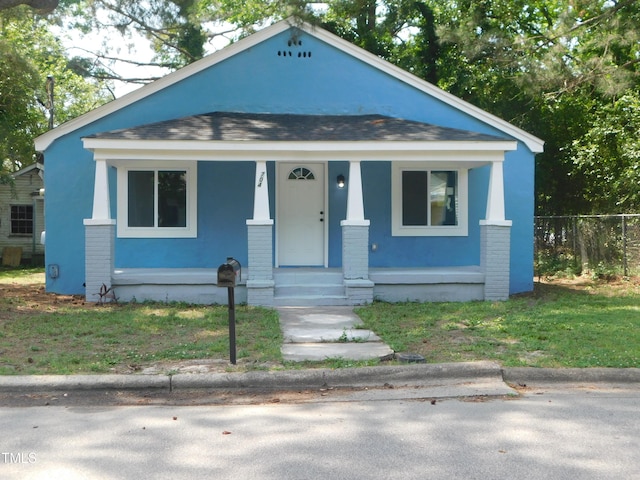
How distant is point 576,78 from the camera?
1794 cm

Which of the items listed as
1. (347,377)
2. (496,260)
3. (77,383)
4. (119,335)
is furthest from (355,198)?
(77,383)

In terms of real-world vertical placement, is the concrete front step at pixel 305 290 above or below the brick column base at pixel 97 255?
below

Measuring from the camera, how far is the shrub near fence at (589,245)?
51.3 ft

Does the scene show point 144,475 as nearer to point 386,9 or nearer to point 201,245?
point 201,245

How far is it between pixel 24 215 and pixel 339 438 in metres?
22.7

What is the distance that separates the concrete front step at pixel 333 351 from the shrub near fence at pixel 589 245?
382 inches

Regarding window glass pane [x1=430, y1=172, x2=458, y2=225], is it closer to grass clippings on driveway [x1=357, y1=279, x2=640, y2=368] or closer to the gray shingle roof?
the gray shingle roof

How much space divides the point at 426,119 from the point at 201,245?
5265mm

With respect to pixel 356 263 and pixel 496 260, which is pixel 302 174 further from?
pixel 496 260

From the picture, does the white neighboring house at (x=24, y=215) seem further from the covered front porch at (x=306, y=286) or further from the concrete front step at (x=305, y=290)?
the concrete front step at (x=305, y=290)

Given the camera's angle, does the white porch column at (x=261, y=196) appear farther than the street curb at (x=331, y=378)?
Yes

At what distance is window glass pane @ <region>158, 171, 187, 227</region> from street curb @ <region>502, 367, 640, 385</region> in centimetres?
846

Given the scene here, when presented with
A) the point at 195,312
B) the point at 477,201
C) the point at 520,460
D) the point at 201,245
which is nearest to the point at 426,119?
the point at 477,201

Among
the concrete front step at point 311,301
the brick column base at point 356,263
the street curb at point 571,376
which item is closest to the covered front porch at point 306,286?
the concrete front step at point 311,301
